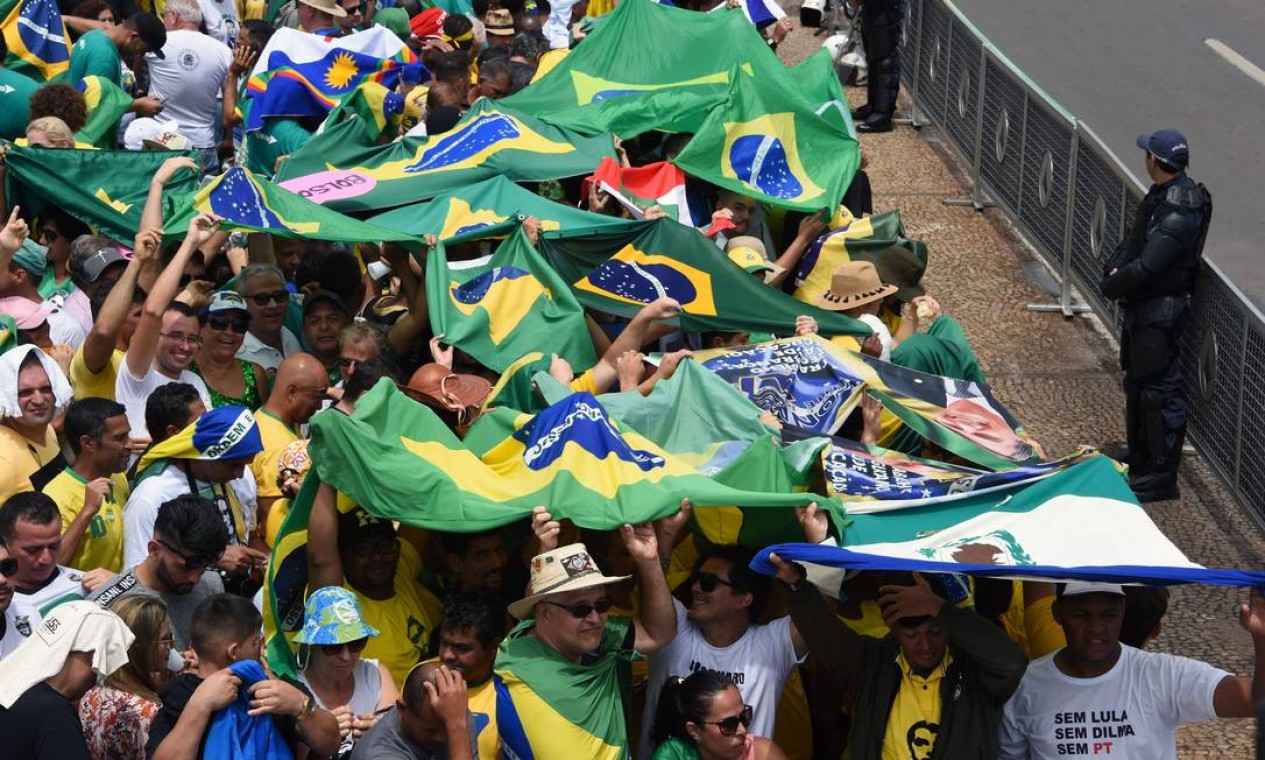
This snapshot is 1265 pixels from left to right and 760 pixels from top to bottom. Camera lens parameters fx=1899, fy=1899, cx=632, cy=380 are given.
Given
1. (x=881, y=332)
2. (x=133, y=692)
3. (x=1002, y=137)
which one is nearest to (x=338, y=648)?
(x=133, y=692)

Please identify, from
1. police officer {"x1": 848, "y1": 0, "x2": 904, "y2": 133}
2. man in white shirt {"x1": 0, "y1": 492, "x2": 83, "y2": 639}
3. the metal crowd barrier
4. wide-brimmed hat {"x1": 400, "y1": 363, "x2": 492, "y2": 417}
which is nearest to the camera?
man in white shirt {"x1": 0, "y1": 492, "x2": 83, "y2": 639}

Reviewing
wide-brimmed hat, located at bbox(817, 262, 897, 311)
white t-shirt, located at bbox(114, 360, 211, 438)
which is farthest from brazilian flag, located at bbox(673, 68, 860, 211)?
white t-shirt, located at bbox(114, 360, 211, 438)

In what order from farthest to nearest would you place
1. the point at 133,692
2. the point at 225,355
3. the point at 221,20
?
the point at 221,20 < the point at 225,355 < the point at 133,692

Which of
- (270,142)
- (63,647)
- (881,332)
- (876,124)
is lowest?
(876,124)

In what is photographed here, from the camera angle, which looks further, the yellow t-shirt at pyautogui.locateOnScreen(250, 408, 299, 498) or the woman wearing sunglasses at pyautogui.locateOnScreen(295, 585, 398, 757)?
the yellow t-shirt at pyautogui.locateOnScreen(250, 408, 299, 498)

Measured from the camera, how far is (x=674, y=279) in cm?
952

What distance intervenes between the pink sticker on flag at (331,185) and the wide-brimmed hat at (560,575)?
14.2 feet

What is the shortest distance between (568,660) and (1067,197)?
6.84m

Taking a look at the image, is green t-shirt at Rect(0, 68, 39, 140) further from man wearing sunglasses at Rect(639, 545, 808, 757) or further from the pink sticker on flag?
man wearing sunglasses at Rect(639, 545, 808, 757)

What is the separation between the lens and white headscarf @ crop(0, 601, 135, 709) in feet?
18.7

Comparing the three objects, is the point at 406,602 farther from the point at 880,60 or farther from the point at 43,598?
the point at 880,60

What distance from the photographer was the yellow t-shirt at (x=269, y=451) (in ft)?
26.2

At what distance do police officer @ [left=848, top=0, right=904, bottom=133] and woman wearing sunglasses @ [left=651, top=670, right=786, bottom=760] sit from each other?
9.96 metres

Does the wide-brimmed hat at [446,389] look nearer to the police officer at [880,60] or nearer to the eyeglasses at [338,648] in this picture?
the eyeglasses at [338,648]
